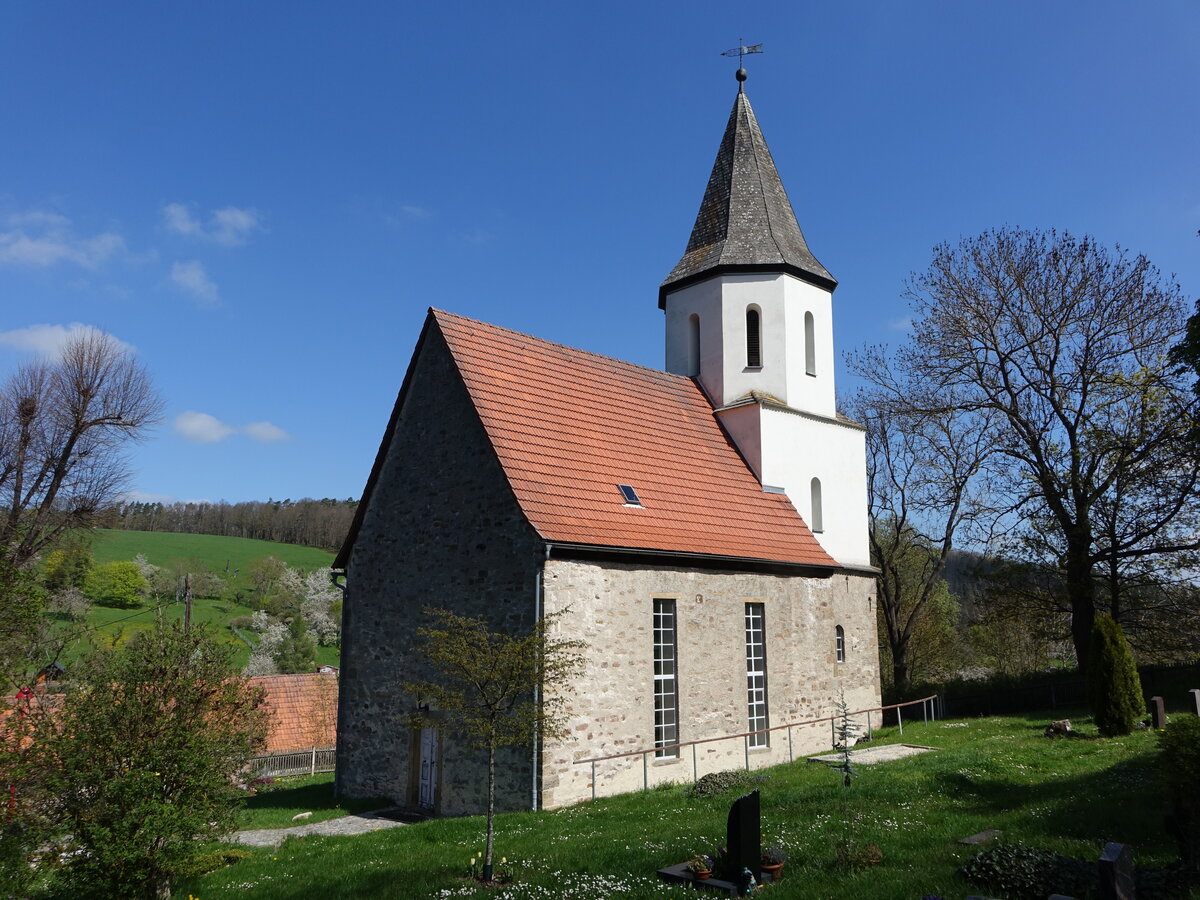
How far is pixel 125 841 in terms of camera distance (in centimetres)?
839

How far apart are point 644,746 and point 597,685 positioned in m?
1.58

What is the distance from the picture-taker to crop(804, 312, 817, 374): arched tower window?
22.5 m

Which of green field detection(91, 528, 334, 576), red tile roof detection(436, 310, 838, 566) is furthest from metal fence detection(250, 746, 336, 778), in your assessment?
green field detection(91, 528, 334, 576)

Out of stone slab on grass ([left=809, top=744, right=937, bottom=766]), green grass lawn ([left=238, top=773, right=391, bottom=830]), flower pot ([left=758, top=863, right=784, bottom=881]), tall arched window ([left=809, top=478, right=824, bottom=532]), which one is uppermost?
tall arched window ([left=809, top=478, right=824, bottom=532])

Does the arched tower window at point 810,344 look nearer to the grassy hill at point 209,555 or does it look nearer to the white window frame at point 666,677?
the white window frame at point 666,677

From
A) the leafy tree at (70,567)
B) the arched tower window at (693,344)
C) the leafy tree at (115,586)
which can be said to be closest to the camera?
the arched tower window at (693,344)

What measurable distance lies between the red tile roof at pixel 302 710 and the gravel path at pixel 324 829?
573 inches

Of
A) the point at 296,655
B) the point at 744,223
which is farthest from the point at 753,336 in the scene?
the point at 296,655

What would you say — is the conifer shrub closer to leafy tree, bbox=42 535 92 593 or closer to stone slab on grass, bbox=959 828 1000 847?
stone slab on grass, bbox=959 828 1000 847

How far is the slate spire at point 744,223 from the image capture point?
22.1 m

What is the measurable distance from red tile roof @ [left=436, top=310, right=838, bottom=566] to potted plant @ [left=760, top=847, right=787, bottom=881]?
623 centimetres

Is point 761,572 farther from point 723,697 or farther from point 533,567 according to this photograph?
point 533,567

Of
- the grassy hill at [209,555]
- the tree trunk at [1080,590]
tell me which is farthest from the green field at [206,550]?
the tree trunk at [1080,590]

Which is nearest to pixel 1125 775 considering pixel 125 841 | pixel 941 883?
pixel 941 883
